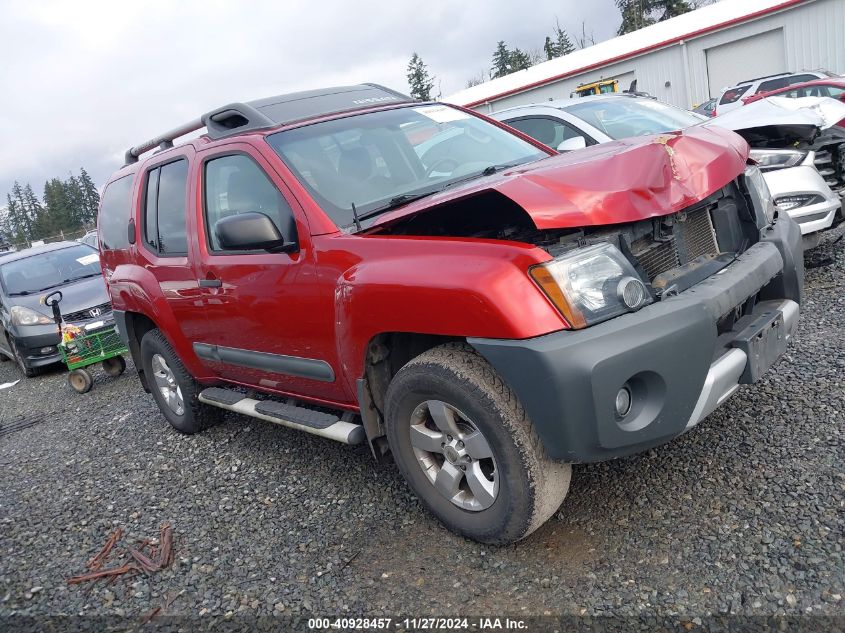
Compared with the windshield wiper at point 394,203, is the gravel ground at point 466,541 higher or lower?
lower

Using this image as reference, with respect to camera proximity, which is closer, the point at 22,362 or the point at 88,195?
Result: the point at 22,362

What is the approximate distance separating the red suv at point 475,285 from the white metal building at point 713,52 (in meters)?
20.2

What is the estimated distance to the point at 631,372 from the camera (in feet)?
7.36

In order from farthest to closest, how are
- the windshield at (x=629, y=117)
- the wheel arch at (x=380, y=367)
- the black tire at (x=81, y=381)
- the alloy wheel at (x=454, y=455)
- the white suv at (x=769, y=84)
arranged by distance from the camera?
the white suv at (x=769, y=84) → the black tire at (x=81, y=381) → the windshield at (x=629, y=117) → the wheel arch at (x=380, y=367) → the alloy wheel at (x=454, y=455)

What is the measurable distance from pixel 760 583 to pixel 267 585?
1.89m

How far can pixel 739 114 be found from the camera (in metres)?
6.21

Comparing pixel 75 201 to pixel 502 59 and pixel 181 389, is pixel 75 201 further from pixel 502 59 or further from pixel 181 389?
pixel 181 389

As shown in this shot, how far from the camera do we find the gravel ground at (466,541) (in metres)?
2.39

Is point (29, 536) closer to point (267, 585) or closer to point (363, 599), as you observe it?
point (267, 585)

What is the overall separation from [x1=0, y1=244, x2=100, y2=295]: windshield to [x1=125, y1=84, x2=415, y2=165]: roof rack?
595 centimetres

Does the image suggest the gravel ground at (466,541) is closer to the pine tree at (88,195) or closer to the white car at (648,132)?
the white car at (648,132)

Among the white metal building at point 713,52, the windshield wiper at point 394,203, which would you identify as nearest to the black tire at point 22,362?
the windshield wiper at point 394,203

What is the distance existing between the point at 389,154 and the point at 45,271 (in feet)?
25.1

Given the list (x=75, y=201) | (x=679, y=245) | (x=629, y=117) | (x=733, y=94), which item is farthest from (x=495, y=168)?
(x=75, y=201)
